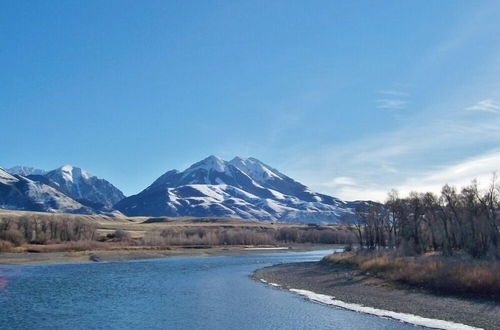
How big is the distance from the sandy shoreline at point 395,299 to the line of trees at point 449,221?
73.1ft

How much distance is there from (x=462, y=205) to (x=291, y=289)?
202 ft

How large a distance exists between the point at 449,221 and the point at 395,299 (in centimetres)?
6715

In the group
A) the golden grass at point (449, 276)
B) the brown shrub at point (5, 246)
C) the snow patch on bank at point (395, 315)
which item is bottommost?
the snow patch on bank at point (395, 315)

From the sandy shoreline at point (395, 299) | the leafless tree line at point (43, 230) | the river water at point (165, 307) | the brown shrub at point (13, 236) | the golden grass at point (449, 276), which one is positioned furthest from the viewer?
the leafless tree line at point (43, 230)

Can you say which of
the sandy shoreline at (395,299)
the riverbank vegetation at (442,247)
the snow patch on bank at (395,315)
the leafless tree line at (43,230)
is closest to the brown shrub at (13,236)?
the leafless tree line at (43,230)

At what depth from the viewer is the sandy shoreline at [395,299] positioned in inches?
1451

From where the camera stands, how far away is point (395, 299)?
153ft

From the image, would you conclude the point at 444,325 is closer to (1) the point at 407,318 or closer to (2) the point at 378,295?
(1) the point at 407,318

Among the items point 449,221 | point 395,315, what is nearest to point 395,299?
point 395,315

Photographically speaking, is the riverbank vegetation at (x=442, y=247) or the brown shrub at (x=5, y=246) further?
the brown shrub at (x=5, y=246)

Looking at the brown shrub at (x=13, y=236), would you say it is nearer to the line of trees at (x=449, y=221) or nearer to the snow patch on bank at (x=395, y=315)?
the line of trees at (x=449, y=221)

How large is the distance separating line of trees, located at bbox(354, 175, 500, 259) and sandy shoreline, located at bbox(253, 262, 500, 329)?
2229 cm

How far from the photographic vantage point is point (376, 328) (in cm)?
3469

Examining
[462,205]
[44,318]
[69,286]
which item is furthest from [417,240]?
[44,318]
